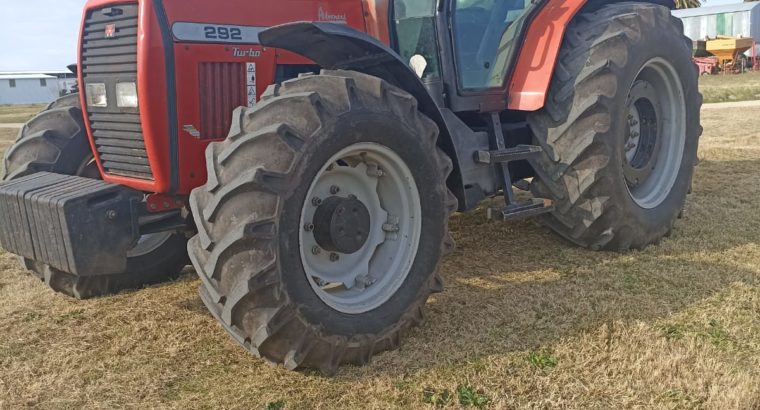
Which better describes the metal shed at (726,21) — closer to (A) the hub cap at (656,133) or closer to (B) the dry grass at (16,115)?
(B) the dry grass at (16,115)

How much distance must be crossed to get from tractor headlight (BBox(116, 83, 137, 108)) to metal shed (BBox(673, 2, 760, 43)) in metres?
41.8

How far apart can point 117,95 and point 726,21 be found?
145 feet

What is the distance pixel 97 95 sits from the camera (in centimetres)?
378

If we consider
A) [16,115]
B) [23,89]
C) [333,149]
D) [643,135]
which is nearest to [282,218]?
[333,149]

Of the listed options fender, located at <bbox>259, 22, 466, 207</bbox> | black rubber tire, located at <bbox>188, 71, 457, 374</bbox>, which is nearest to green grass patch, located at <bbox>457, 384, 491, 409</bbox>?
black rubber tire, located at <bbox>188, 71, 457, 374</bbox>

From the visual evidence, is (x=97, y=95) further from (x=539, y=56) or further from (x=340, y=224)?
(x=539, y=56)

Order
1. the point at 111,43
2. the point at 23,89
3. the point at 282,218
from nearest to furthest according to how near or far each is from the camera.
→ the point at 282,218, the point at 111,43, the point at 23,89

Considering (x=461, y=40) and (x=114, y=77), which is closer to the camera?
(x=114, y=77)

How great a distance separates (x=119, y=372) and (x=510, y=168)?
284 cm

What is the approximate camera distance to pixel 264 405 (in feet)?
9.25

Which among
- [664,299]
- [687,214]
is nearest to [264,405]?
[664,299]

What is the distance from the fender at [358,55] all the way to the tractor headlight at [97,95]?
1.05 meters

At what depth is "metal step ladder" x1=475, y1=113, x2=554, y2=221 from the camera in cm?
423

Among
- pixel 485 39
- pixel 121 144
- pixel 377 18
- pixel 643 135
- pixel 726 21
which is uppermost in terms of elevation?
pixel 377 18
